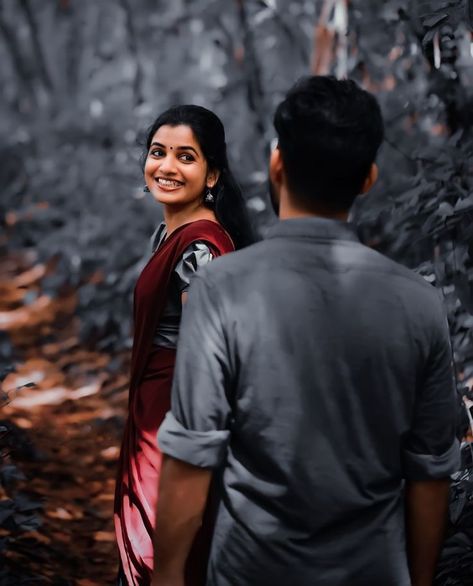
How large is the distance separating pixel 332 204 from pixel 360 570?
0.50 metres

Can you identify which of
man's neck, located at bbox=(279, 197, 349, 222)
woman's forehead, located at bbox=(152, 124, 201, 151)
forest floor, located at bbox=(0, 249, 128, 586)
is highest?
woman's forehead, located at bbox=(152, 124, 201, 151)

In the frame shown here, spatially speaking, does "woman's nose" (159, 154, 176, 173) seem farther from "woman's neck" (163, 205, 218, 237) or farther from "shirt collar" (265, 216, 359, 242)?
"shirt collar" (265, 216, 359, 242)

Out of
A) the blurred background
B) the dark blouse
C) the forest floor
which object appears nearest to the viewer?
the dark blouse

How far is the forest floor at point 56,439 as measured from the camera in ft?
9.00

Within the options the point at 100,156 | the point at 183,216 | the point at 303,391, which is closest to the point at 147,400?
the point at 183,216

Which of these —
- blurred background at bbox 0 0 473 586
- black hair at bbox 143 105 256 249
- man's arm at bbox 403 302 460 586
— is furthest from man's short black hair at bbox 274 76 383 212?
blurred background at bbox 0 0 473 586

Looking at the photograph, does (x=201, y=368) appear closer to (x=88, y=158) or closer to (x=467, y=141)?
(x=467, y=141)

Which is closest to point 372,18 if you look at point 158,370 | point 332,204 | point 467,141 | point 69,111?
point 467,141

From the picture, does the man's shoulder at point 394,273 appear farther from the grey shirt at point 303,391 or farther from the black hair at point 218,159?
the black hair at point 218,159

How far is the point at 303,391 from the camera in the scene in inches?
42.8

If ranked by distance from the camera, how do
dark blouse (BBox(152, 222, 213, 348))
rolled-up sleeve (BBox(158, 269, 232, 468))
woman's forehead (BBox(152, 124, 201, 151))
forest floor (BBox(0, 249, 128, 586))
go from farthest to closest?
forest floor (BBox(0, 249, 128, 586)) → woman's forehead (BBox(152, 124, 201, 151)) → dark blouse (BBox(152, 222, 213, 348)) → rolled-up sleeve (BBox(158, 269, 232, 468))

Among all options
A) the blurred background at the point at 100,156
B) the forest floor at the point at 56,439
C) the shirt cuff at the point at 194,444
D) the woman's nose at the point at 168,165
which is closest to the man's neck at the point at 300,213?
the shirt cuff at the point at 194,444

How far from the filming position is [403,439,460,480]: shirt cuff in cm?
115

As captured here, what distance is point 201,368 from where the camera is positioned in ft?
3.55
